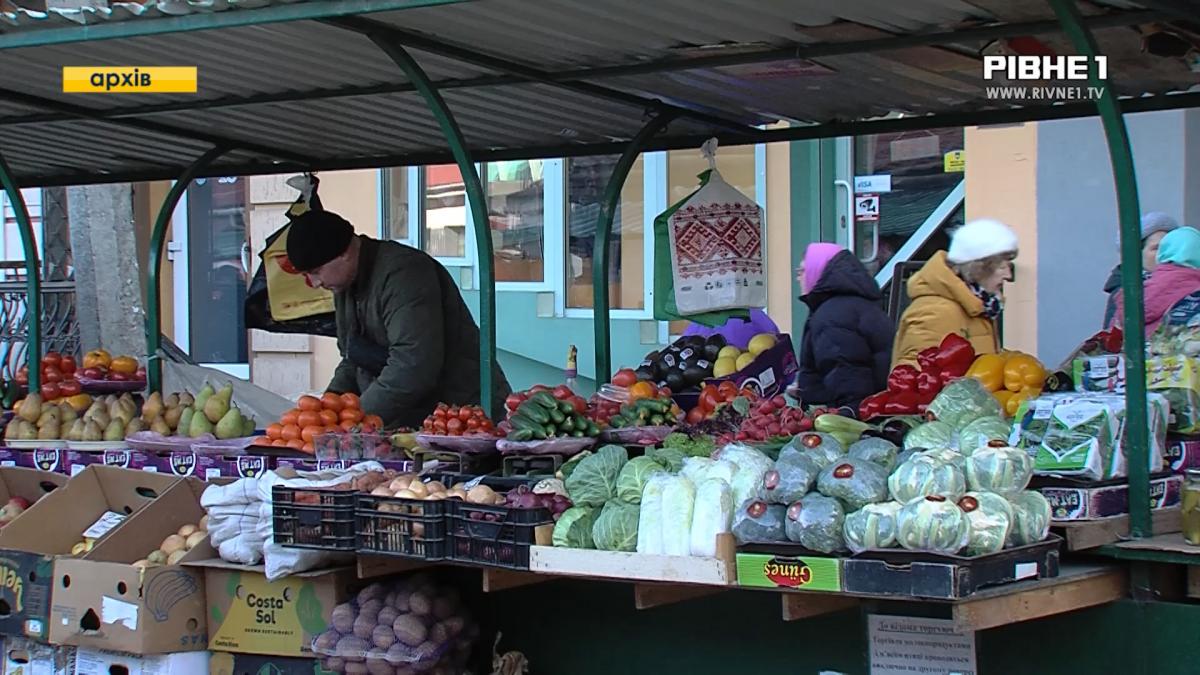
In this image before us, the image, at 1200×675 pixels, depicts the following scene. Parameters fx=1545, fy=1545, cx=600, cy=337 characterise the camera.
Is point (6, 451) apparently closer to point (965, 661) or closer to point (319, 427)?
point (319, 427)

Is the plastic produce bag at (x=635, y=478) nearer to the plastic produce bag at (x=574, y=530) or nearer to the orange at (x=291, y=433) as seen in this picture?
the plastic produce bag at (x=574, y=530)

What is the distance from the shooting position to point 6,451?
7.20 meters

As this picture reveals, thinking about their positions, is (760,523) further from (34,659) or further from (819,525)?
(34,659)

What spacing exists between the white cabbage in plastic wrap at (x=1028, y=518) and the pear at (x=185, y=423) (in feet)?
13.4

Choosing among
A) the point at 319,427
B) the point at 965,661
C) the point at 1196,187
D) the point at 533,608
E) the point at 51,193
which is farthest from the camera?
the point at 51,193

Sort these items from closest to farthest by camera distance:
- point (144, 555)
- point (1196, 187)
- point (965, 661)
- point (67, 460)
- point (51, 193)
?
1. point (965, 661)
2. point (144, 555)
3. point (67, 460)
4. point (1196, 187)
5. point (51, 193)

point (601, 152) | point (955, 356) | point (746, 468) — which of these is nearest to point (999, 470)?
point (746, 468)

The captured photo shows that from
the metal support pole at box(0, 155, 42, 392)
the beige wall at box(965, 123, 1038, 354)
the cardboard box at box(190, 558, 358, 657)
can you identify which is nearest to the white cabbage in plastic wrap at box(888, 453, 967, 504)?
the cardboard box at box(190, 558, 358, 657)

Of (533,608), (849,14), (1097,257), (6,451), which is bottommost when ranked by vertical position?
(533,608)

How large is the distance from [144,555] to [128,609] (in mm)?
466

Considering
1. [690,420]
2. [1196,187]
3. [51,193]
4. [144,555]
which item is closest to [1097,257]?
[1196,187]

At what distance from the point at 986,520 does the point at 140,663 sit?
126 inches

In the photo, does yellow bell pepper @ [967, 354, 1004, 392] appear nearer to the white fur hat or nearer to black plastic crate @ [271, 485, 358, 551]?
the white fur hat

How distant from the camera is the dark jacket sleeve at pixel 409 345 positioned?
22.0 feet
